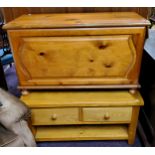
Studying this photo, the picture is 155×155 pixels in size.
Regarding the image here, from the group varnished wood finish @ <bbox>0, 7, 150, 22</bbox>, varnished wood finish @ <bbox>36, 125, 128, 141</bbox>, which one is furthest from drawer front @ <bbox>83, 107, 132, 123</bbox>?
varnished wood finish @ <bbox>0, 7, 150, 22</bbox>

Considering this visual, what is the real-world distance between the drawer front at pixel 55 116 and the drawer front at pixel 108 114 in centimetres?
8

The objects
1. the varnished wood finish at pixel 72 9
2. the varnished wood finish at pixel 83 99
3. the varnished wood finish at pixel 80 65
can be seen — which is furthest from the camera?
the varnished wood finish at pixel 72 9

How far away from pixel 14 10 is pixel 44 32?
512 millimetres

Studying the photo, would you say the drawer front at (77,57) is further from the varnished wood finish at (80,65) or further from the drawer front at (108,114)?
the drawer front at (108,114)

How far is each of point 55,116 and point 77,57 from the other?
427mm

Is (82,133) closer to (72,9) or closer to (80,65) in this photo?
(80,65)

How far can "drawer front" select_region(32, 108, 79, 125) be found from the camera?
1158 millimetres

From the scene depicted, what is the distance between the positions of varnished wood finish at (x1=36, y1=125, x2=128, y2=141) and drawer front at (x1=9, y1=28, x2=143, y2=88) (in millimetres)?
411

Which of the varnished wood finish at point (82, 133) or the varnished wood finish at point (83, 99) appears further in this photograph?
the varnished wood finish at point (82, 133)

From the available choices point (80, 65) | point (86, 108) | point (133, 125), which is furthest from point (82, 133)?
point (80, 65)

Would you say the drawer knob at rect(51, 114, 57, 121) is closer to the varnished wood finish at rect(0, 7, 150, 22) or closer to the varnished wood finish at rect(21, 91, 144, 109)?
the varnished wood finish at rect(21, 91, 144, 109)

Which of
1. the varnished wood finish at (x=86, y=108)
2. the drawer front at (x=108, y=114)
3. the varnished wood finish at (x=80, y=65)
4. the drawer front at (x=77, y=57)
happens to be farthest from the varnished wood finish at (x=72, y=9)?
the drawer front at (x=108, y=114)

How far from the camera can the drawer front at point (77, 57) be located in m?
0.97

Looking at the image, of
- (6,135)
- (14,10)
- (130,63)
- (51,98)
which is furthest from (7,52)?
(130,63)
